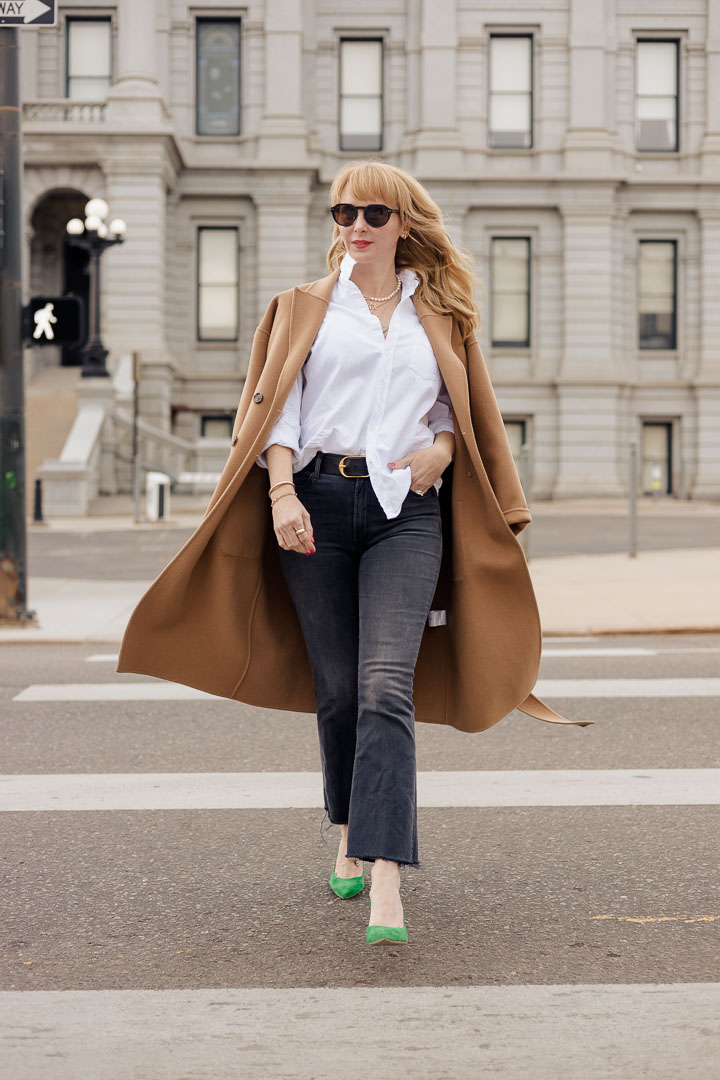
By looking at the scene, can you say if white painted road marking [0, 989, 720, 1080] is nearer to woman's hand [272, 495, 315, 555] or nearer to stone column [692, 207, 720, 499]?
A: woman's hand [272, 495, 315, 555]

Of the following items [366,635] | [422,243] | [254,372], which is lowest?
[366,635]

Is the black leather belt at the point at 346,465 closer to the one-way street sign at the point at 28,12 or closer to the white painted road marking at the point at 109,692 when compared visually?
the white painted road marking at the point at 109,692

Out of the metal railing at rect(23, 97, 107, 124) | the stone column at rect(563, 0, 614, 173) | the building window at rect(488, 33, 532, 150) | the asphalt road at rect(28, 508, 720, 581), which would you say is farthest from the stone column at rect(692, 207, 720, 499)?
the metal railing at rect(23, 97, 107, 124)

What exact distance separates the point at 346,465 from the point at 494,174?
32.7 meters

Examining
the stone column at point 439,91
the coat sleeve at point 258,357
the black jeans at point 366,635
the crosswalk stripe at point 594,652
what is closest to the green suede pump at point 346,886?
the black jeans at point 366,635

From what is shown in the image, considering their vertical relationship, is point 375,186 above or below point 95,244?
below

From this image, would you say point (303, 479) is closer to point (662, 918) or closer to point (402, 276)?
point (402, 276)

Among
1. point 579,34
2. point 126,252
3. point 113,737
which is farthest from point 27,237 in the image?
point 113,737

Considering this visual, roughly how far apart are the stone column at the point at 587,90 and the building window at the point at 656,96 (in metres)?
1.45

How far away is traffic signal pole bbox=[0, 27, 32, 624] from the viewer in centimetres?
1049

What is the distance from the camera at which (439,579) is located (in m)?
3.98

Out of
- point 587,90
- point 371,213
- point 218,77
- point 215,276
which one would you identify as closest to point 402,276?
point 371,213

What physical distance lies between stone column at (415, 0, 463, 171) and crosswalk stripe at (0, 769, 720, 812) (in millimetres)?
30858

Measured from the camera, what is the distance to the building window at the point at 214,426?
116ft
